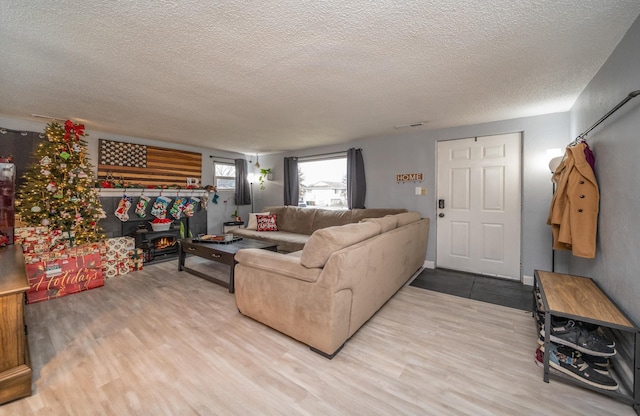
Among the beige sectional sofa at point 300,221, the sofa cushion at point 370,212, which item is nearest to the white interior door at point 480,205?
the sofa cushion at point 370,212

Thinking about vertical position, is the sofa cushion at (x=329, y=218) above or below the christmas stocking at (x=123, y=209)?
below

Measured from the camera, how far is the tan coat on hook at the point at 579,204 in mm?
2074

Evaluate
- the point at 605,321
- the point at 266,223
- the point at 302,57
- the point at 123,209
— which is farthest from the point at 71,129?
→ the point at 605,321

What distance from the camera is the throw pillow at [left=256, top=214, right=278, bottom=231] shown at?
16.7 ft

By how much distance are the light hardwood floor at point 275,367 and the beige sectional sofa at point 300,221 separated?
172 centimetres

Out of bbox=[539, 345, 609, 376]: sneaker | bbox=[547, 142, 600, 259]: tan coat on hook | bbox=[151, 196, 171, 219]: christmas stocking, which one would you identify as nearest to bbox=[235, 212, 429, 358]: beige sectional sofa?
bbox=[539, 345, 609, 376]: sneaker

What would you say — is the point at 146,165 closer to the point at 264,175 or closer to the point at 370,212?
the point at 264,175

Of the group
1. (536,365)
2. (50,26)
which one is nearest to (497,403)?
(536,365)

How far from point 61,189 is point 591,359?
5.45 m

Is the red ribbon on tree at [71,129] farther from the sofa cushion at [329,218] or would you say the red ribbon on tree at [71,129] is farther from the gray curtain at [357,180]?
the gray curtain at [357,180]

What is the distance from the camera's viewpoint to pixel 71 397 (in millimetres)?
1505

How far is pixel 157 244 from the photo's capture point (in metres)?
4.49

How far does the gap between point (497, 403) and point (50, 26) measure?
358 centimetres

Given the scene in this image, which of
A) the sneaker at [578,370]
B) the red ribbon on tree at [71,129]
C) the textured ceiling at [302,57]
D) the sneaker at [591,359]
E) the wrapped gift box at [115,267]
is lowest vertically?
the sneaker at [578,370]
